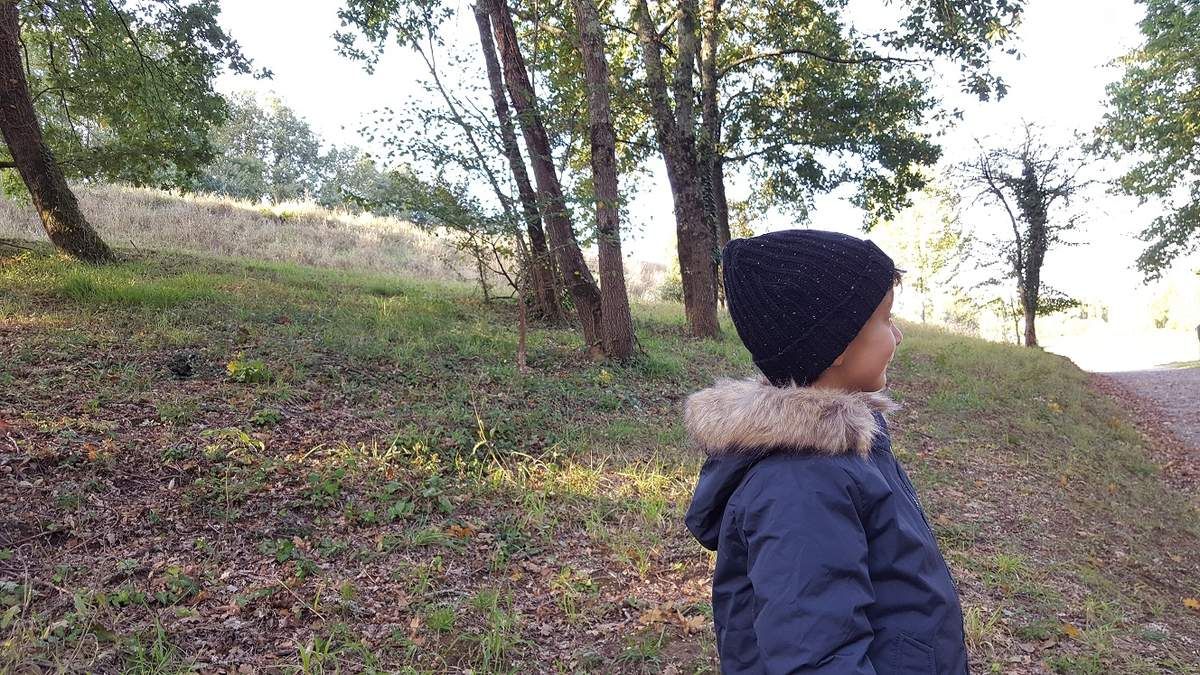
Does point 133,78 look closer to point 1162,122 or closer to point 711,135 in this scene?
point 711,135

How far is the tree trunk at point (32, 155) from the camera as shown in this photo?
8820mm

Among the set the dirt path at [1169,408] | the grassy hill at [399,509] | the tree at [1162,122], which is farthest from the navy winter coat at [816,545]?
the tree at [1162,122]

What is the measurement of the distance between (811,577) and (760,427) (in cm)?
33

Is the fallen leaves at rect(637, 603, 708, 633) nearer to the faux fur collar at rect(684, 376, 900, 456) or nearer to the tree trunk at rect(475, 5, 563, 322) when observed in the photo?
the faux fur collar at rect(684, 376, 900, 456)

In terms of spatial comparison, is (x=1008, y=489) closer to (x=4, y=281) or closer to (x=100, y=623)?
(x=100, y=623)

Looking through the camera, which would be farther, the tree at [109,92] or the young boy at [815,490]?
the tree at [109,92]

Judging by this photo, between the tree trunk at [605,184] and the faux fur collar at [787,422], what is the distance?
7047 mm

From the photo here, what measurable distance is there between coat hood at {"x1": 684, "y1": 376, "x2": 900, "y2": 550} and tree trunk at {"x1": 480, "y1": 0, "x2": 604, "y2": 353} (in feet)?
24.0

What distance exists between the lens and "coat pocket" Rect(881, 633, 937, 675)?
4.49ft

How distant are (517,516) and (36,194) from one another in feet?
29.3

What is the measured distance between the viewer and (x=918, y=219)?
39531mm

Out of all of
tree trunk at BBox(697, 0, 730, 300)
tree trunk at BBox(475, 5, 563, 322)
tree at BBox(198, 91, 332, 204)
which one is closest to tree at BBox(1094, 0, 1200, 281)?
tree trunk at BBox(697, 0, 730, 300)

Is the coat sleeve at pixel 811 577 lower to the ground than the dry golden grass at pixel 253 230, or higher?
lower

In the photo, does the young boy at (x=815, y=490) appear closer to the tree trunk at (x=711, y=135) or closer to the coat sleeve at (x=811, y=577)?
the coat sleeve at (x=811, y=577)
